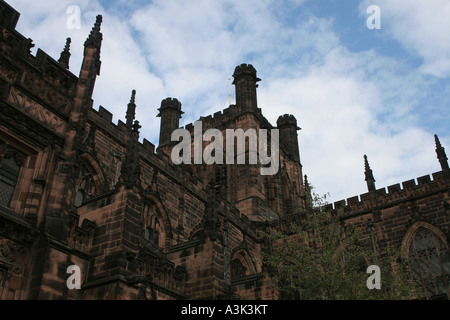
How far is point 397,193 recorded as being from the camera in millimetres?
24000

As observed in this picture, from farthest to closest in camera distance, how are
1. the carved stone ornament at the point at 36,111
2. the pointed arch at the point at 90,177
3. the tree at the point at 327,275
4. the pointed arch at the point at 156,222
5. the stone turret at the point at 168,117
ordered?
the stone turret at the point at 168,117 → the pointed arch at the point at 156,222 → the pointed arch at the point at 90,177 → the tree at the point at 327,275 → the carved stone ornament at the point at 36,111

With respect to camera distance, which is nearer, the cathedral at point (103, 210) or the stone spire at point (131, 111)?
the cathedral at point (103, 210)

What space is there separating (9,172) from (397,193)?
1982 cm

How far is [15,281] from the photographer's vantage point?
333 inches

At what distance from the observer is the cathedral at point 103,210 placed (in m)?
9.22

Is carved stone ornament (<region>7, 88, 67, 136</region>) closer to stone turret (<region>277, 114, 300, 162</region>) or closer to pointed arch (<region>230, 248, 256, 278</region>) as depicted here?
pointed arch (<region>230, 248, 256, 278</region>)

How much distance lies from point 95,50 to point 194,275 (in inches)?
271

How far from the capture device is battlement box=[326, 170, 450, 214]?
2309 cm

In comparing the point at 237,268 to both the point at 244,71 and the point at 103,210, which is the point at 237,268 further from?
the point at 244,71

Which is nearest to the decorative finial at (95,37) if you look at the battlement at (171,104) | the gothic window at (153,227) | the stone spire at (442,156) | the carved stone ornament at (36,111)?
the carved stone ornament at (36,111)

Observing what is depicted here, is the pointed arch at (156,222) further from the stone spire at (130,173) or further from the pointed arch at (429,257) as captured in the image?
the pointed arch at (429,257)

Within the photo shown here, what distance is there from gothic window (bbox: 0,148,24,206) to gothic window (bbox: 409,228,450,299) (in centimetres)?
1765

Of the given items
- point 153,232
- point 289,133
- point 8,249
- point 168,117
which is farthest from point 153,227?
point 289,133
